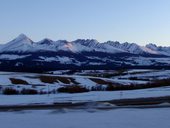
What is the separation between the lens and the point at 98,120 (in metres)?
12.5

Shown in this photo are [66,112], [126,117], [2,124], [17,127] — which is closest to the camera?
[17,127]

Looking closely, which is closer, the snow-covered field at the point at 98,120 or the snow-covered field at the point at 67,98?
the snow-covered field at the point at 98,120

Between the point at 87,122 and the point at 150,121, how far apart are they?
5.90 feet

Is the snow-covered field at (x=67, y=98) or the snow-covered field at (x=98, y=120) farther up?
the snow-covered field at (x=67, y=98)

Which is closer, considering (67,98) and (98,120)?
(98,120)

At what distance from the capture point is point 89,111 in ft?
50.1

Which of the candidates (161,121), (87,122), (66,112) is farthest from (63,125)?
(66,112)

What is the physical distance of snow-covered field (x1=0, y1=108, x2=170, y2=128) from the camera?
1139 centimetres

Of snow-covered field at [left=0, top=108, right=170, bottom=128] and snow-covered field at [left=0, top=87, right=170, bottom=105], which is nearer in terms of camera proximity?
snow-covered field at [left=0, top=108, right=170, bottom=128]

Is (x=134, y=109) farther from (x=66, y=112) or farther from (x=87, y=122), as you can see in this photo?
(x=87, y=122)

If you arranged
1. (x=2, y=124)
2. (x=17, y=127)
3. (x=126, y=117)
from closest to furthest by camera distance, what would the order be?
(x=17, y=127), (x=2, y=124), (x=126, y=117)

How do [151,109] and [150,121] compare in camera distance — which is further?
[151,109]

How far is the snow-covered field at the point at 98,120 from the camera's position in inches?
448

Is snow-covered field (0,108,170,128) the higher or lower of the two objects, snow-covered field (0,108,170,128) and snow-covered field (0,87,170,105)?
the lower
